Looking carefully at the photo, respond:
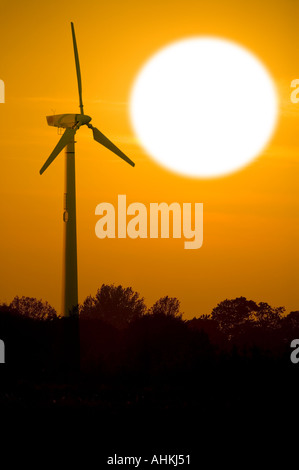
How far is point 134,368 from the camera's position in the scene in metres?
47.5

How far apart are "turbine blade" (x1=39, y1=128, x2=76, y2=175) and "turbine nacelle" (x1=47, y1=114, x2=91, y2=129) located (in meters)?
0.57

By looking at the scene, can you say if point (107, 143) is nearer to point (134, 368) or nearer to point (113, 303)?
point (134, 368)

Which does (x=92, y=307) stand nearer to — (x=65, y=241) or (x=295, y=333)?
(x=295, y=333)

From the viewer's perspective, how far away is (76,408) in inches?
1332

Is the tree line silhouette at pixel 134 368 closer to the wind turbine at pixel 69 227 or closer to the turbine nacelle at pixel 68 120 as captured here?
the wind turbine at pixel 69 227

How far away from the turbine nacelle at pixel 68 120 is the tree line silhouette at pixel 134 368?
12.2 meters

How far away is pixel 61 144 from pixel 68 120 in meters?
3.19

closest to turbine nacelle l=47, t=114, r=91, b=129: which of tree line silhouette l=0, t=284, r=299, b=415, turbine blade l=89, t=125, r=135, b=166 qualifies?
turbine blade l=89, t=125, r=135, b=166

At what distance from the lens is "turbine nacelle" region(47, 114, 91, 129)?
62.2 meters

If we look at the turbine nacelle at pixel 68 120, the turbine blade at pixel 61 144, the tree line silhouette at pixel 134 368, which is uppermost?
the turbine nacelle at pixel 68 120

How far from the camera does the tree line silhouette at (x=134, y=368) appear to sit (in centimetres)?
3675

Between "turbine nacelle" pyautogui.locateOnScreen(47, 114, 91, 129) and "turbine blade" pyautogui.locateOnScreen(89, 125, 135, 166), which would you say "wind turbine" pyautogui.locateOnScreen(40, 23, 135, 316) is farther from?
"turbine nacelle" pyautogui.locateOnScreen(47, 114, 91, 129)

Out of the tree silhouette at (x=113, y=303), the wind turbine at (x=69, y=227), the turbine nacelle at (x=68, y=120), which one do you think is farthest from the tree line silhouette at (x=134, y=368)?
the tree silhouette at (x=113, y=303)

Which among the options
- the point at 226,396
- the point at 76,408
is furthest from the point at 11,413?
the point at 226,396
